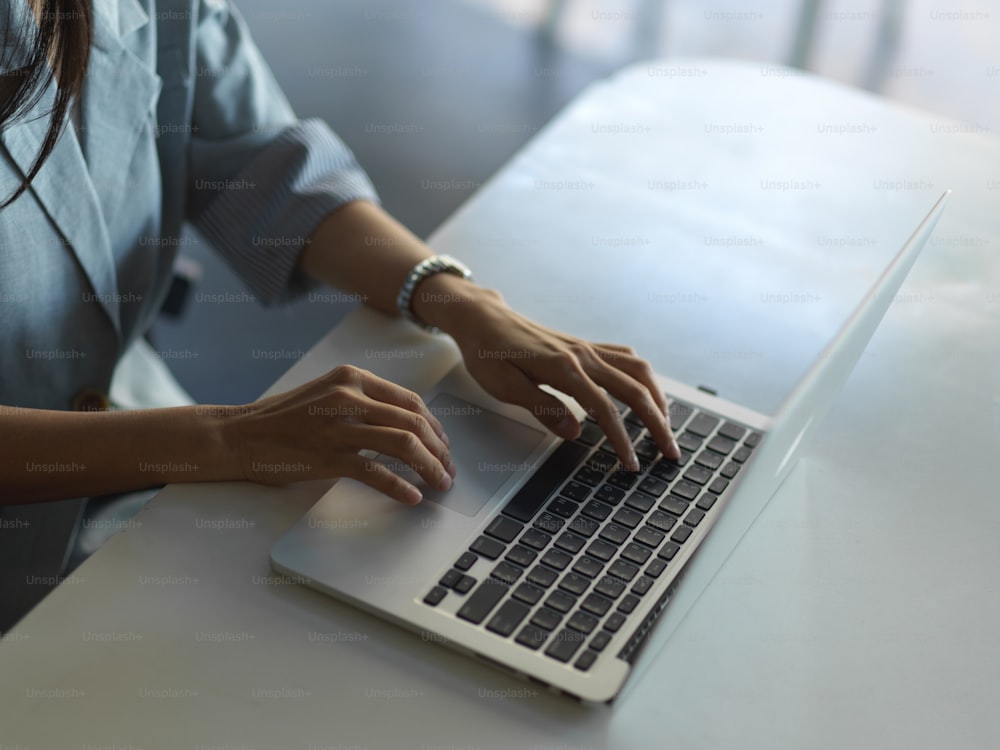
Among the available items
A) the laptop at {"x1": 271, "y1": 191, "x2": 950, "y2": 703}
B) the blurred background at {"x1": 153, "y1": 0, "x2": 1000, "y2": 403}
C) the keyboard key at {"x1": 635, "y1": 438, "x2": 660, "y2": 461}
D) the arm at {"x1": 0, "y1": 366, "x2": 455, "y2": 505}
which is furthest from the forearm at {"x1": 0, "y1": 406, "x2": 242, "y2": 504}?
the blurred background at {"x1": 153, "y1": 0, "x2": 1000, "y2": 403}

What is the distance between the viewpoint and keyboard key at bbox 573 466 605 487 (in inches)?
31.4

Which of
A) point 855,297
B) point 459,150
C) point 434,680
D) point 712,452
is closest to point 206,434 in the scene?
point 434,680

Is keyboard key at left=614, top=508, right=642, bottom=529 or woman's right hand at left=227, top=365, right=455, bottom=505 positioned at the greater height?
woman's right hand at left=227, top=365, right=455, bottom=505

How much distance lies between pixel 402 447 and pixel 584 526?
146 mm

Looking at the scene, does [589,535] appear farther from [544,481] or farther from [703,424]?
[703,424]

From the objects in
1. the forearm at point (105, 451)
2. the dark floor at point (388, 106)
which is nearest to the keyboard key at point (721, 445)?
the forearm at point (105, 451)

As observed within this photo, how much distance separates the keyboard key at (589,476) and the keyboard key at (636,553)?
7cm

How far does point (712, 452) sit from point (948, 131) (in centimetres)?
70

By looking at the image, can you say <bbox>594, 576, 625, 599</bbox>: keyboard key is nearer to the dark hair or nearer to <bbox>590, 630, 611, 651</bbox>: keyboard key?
<bbox>590, 630, 611, 651</bbox>: keyboard key

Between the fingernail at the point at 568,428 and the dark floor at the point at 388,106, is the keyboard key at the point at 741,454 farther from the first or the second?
the dark floor at the point at 388,106

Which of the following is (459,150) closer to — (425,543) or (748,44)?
(748,44)

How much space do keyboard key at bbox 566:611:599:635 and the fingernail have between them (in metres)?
0.18

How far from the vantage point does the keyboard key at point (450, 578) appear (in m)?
0.70

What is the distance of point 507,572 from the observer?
71 cm
